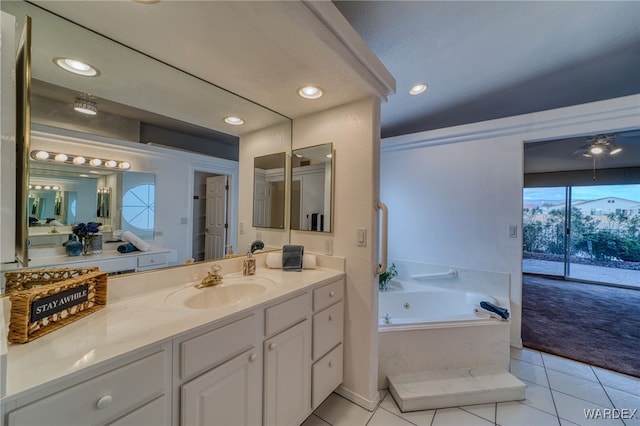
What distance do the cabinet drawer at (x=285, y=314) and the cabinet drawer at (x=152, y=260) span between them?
68cm

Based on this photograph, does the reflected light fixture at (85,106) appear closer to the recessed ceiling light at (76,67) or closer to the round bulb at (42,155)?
the recessed ceiling light at (76,67)

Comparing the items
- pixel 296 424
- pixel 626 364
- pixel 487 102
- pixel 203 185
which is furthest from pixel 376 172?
pixel 626 364

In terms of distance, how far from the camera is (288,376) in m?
1.27

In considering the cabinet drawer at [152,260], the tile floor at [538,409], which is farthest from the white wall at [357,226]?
the cabinet drawer at [152,260]

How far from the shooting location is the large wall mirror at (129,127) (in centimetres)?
99

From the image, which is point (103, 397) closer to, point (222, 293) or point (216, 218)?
point (222, 293)

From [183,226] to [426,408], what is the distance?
6.64 ft

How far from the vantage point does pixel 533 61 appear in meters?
2.01

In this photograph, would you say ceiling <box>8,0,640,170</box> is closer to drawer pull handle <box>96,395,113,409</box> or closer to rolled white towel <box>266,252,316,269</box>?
rolled white towel <box>266,252,316,269</box>

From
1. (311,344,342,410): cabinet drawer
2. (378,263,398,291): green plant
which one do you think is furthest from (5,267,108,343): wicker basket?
(378,263,398,291): green plant

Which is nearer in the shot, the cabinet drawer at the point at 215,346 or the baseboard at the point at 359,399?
the cabinet drawer at the point at 215,346

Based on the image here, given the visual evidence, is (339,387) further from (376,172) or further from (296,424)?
(376,172)

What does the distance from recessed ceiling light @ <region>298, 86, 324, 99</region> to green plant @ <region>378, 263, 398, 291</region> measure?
1.95 m

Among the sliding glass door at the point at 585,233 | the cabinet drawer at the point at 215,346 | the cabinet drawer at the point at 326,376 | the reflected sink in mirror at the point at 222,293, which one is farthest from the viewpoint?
the sliding glass door at the point at 585,233
